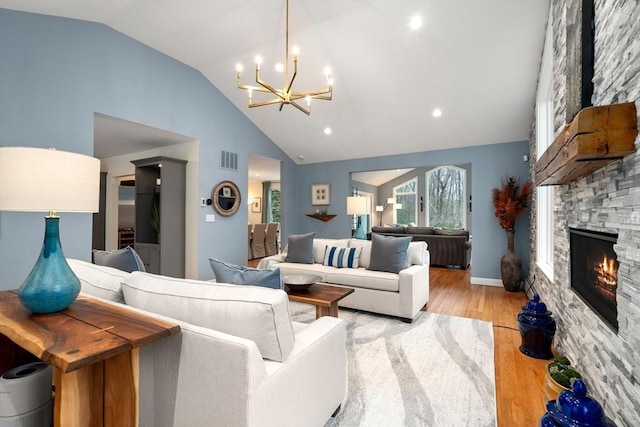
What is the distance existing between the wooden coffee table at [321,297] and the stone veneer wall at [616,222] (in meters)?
1.64

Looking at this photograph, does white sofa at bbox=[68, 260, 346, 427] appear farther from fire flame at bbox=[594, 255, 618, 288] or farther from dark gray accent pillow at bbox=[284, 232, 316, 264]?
dark gray accent pillow at bbox=[284, 232, 316, 264]

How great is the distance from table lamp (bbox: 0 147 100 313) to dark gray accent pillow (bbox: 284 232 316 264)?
299cm

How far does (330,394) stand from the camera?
1.64 metres

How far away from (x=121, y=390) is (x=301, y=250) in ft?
10.3

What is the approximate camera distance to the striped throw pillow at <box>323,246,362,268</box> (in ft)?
13.1

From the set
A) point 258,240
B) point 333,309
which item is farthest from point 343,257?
point 258,240

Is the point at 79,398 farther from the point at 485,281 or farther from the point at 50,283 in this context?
the point at 485,281

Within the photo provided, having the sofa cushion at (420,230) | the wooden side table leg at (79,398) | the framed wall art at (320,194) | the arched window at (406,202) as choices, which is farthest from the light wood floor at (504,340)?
the arched window at (406,202)

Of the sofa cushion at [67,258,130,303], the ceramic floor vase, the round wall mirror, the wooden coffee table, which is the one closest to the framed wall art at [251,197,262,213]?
the round wall mirror

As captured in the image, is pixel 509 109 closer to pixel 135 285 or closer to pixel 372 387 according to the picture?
pixel 372 387

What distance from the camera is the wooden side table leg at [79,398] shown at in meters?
1.11

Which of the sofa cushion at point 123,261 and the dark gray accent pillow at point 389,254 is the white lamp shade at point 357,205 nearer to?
the dark gray accent pillow at point 389,254

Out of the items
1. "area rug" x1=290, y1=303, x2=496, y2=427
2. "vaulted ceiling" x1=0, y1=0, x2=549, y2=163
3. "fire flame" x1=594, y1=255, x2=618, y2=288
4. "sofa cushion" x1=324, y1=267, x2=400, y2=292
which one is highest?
"vaulted ceiling" x1=0, y1=0, x2=549, y2=163

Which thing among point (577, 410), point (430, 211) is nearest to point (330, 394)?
point (577, 410)
